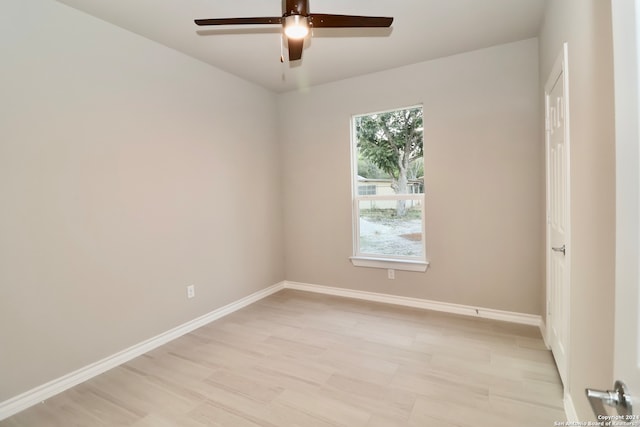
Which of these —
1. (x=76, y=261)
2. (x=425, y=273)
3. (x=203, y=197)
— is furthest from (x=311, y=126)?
(x=76, y=261)

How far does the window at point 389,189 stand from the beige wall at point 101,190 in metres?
1.47

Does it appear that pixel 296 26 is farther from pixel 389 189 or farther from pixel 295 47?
pixel 389 189

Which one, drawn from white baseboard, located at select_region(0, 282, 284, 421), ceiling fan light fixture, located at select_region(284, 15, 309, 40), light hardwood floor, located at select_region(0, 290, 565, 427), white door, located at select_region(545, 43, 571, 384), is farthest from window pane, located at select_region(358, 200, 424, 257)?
ceiling fan light fixture, located at select_region(284, 15, 309, 40)

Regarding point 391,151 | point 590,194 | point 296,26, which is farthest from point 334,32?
point 590,194

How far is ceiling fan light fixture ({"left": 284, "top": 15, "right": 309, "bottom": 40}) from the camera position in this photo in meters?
1.65

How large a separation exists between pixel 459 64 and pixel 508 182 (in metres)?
1.25

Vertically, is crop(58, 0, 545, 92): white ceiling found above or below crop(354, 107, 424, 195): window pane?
above

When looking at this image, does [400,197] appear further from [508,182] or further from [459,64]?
[459,64]

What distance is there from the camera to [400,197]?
356 centimetres

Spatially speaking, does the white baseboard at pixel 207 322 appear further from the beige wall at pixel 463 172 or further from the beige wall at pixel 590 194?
the beige wall at pixel 590 194

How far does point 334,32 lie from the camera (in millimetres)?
2662

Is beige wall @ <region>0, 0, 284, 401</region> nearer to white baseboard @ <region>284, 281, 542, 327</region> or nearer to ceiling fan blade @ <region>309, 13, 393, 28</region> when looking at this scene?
white baseboard @ <region>284, 281, 542, 327</region>

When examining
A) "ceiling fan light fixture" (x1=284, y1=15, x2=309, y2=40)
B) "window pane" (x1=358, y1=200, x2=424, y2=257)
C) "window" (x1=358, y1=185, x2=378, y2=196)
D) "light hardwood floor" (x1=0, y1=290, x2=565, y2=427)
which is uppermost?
"ceiling fan light fixture" (x1=284, y1=15, x2=309, y2=40)

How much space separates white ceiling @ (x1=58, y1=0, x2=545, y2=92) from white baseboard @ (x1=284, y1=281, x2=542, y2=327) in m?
2.53
